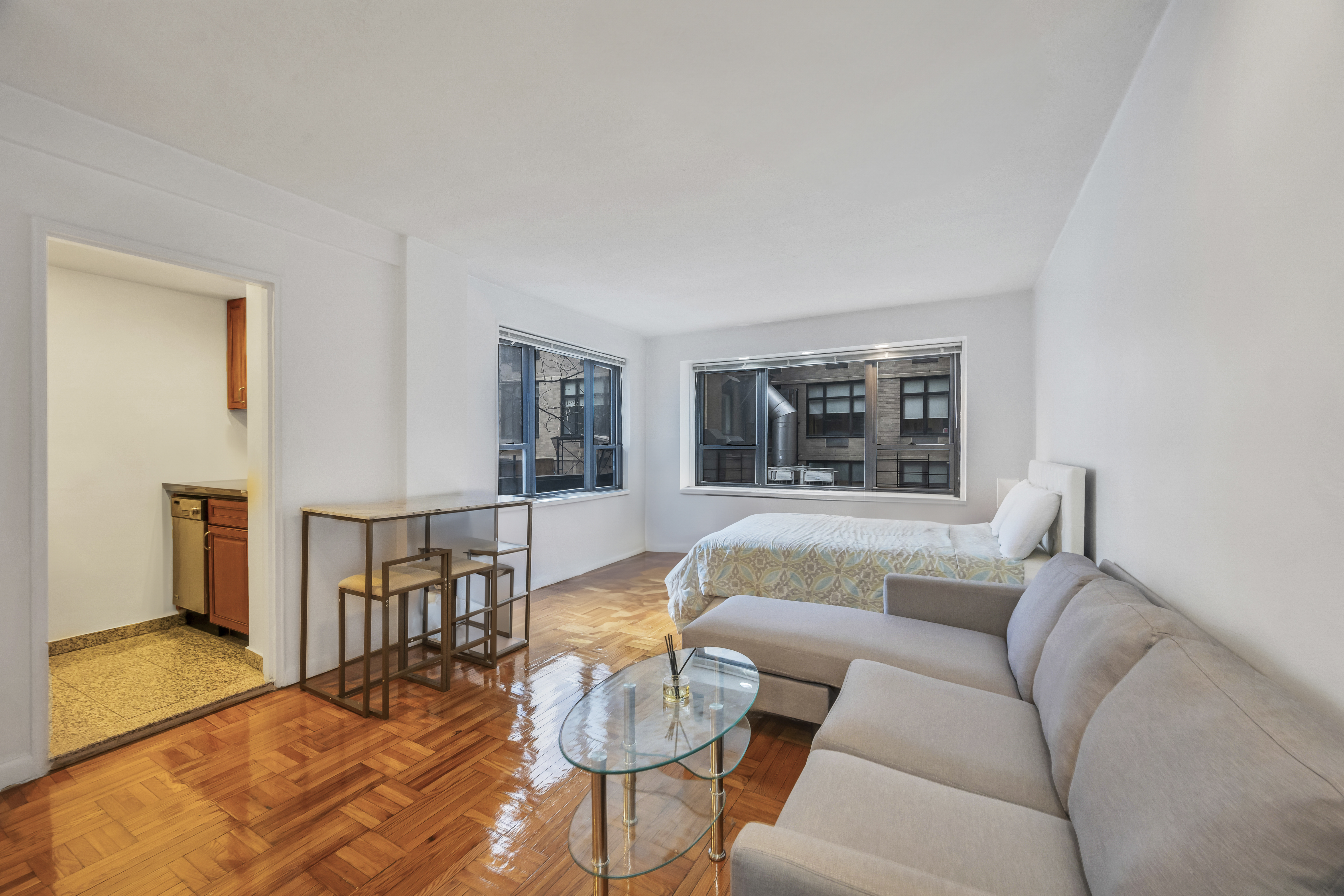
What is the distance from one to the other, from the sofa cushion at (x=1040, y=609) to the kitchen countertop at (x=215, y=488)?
3.84 m

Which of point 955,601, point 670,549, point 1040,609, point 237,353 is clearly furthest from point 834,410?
point 237,353

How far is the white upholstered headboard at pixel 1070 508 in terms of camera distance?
7.98ft

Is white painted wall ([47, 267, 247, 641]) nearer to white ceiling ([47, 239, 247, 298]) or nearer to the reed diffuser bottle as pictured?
white ceiling ([47, 239, 247, 298])

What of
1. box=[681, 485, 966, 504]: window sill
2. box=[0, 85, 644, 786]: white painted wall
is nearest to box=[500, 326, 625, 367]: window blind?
box=[0, 85, 644, 786]: white painted wall

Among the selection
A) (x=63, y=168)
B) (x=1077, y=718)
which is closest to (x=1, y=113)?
(x=63, y=168)

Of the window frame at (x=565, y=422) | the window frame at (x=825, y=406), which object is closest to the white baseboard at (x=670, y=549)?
the window frame at (x=565, y=422)

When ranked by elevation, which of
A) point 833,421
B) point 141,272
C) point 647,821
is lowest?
point 647,821

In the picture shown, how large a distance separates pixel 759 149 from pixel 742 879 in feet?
8.04

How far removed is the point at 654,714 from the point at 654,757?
0.27 metres

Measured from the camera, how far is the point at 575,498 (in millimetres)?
5152

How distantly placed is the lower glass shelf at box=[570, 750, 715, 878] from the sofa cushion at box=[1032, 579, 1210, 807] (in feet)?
3.20

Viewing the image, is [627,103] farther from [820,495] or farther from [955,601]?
[820,495]

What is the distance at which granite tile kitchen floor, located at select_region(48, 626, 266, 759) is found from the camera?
2.39 metres

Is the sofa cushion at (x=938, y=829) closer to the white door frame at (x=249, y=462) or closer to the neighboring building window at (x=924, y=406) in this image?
the white door frame at (x=249, y=462)
